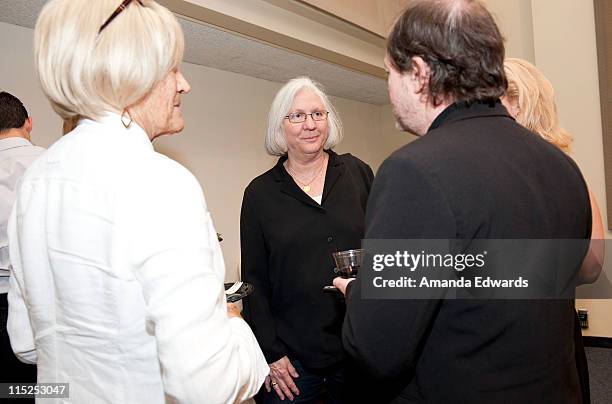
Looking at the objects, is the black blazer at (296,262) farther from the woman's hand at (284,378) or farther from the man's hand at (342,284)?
the man's hand at (342,284)

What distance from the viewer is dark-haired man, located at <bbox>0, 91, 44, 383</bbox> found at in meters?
2.08

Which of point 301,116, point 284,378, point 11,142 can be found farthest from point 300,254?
point 11,142

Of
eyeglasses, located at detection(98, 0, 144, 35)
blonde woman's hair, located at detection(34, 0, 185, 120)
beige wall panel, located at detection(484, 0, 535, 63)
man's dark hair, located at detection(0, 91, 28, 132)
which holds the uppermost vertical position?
beige wall panel, located at detection(484, 0, 535, 63)

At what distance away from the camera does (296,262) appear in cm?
171

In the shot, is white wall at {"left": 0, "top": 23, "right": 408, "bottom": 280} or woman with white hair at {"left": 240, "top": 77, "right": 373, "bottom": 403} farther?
white wall at {"left": 0, "top": 23, "right": 408, "bottom": 280}

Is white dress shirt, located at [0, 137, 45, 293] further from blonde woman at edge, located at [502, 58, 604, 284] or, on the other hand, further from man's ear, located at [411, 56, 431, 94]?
blonde woman at edge, located at [502, 58, 604, 284]

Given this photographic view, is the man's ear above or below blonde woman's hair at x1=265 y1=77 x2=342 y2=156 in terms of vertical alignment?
below

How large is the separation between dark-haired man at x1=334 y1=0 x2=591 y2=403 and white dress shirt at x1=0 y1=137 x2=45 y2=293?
1.88 metres

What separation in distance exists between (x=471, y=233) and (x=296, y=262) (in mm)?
993

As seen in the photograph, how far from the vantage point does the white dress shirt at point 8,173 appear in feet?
6.80

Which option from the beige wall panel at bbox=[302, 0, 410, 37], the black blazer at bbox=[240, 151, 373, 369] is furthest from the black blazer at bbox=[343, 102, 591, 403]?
the beige wall panel at bbox=[302, 0, 410, 37]

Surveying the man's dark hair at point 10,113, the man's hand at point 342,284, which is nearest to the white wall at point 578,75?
the man's hand at point 342,284

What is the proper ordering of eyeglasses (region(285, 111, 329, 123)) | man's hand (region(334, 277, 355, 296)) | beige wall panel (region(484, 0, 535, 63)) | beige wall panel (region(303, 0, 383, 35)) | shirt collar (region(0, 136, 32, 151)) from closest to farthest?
man's hand (region(334, 277, 355, 296)), eyeglasses (region(285, 111, 329, 123)), shirt collar (region(0, 136, 32, 151)), beige wall panel (region(303, 0, 383, 35)), beige wall panel (region(484, 0, 535, 63))

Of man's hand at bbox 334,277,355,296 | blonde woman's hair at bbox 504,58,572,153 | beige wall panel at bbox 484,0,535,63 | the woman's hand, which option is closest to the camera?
man's hand at bbox 334,277,355,296
